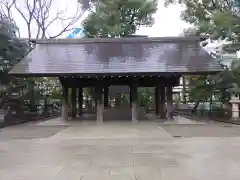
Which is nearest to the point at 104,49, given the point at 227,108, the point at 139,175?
the point at 227,108

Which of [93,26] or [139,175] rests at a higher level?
[93,26]

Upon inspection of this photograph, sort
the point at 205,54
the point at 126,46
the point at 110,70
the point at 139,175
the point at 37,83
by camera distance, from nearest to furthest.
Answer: the point at 139,175 → the point at 110,70 → the point at 205,54 → the point at 126,46 → the point at 37,83

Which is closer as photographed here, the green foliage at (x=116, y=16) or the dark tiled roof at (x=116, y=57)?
the dark tiled roof at (x=116, y=57)

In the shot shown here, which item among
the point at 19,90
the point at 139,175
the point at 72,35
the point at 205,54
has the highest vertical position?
the point at 72,35

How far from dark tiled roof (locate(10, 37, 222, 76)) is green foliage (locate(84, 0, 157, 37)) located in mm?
8427

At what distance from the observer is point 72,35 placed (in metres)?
36.7

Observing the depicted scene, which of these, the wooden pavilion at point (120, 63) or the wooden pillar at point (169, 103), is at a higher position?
the wooden pavilion at point (120, 63)

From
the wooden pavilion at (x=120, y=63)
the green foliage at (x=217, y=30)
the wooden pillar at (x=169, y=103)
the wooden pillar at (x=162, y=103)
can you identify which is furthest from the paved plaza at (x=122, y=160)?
the wooden pillar at (x=162, y=103)

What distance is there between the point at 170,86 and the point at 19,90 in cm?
1124

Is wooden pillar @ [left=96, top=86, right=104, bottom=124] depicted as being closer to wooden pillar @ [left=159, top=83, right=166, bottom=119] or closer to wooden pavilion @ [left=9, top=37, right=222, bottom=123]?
wooden pavilion @ [left=9, top=37, right=222, bottom=123]

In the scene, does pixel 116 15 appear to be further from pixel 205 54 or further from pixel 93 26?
pixel 205 54

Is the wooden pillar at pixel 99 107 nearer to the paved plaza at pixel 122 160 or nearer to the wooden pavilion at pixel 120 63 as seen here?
the wooden pavilion at pixel 120 63

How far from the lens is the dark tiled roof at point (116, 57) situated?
21359 mm

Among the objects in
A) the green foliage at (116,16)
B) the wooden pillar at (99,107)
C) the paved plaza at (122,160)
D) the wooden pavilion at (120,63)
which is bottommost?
the paved plaza at (122,160)
